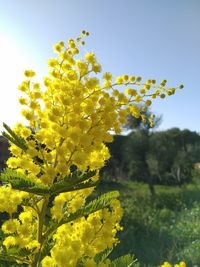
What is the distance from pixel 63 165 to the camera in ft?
7.94

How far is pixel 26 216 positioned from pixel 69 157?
50 cm

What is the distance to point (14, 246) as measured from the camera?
2529 mm

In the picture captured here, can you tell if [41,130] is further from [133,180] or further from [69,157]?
[133,180]

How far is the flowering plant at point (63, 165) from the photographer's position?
2422 mm

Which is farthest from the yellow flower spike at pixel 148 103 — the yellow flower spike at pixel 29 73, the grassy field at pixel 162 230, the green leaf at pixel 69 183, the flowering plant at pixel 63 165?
the grassy field at pixel 162 230

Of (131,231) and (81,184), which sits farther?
(131,231)

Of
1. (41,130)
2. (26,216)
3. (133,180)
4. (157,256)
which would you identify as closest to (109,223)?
(26,216)

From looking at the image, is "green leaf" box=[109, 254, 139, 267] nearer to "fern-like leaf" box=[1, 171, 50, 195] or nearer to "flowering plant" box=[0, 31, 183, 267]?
"flowering plant" box=[0, 31, 183, 267]

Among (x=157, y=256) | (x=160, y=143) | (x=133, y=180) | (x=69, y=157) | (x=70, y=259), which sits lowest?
(x=157, y=256)

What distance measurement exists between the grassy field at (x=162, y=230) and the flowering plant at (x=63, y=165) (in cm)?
672

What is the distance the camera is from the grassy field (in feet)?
35.8

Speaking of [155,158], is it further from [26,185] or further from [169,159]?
[26,185]

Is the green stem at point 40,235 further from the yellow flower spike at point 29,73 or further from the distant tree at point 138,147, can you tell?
the distant tree at point 138,147

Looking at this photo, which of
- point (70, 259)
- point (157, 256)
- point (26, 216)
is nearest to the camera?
point (70, 259)
